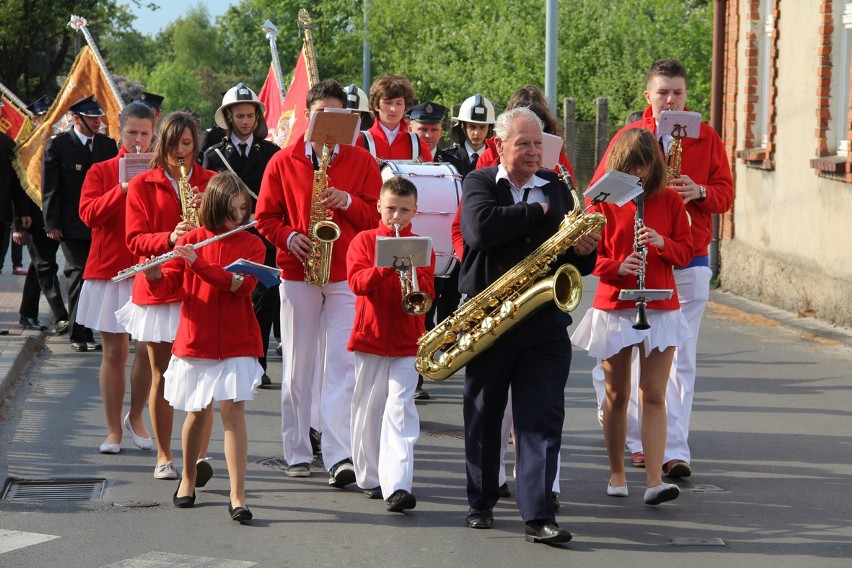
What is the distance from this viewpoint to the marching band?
22.2 ft

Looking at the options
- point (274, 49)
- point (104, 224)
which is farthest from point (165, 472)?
point (274, 49)

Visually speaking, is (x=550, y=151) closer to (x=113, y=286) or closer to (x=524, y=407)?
(x=524, y=407)

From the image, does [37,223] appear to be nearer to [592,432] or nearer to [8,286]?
[8,286]

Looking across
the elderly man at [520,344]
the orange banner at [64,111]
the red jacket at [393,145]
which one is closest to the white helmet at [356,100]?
the red jacket at [393,145]

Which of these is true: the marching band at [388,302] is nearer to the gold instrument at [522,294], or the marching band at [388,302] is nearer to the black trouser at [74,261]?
the gold instrument at [522,294]

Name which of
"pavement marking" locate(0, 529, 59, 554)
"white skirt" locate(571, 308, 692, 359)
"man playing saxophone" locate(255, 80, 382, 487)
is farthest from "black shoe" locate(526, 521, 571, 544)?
"pavement marking" locate(0, 529, 59, 554)

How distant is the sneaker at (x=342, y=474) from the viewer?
7812 millimetres

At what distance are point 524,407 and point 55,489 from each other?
2683mm

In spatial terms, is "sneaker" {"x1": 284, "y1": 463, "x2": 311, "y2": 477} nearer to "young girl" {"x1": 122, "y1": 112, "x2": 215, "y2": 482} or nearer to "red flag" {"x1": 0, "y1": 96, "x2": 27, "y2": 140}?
"young girl" {"x1": 122, "y1": 112, "x2": 215, "y2": 482}

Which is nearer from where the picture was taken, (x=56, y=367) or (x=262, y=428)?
(x=262, y=428)

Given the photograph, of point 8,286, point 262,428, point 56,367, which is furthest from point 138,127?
point 8,286

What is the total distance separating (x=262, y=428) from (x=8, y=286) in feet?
28.3

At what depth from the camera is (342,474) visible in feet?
25.6

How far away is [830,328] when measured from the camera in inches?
550
